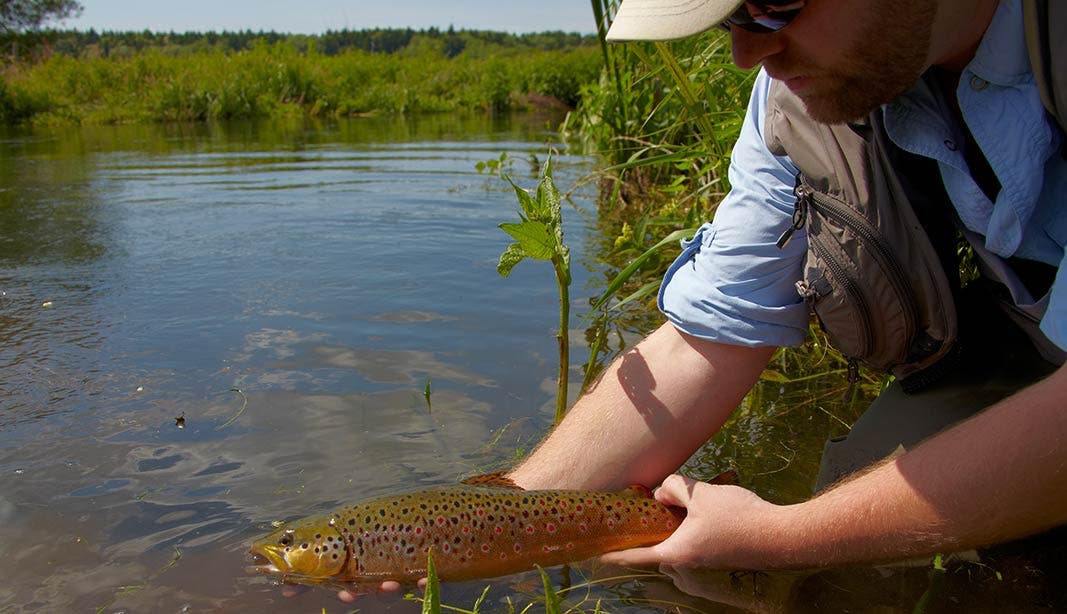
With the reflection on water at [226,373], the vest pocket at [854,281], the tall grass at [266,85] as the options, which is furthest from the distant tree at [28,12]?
the vest pocket at [854,281]

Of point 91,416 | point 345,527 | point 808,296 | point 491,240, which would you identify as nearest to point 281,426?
point 91,416

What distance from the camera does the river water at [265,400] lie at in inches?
100

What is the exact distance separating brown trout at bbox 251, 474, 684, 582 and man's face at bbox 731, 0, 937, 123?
4.23 ft

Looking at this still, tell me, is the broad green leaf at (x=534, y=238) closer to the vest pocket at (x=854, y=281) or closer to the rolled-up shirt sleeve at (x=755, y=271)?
the rolled-up shirt sleeve at (x=755, y=271)

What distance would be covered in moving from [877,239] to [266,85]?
2504cm

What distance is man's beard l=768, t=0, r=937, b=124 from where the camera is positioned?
2084mm

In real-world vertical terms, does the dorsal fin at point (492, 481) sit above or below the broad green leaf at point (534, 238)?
below

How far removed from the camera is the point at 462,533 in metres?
2.51

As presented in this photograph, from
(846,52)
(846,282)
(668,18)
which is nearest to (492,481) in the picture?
(846,282)

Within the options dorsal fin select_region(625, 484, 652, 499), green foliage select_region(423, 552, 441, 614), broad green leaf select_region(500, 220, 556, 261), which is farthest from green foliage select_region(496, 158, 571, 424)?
green foliage select_region(423, 552, 441, 614)

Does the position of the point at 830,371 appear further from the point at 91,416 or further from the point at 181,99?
the point at 181,99

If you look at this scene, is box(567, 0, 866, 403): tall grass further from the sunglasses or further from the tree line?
the tree line

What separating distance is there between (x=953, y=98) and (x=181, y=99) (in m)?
22.4

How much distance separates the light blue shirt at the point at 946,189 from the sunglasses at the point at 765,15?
0.40 metres
